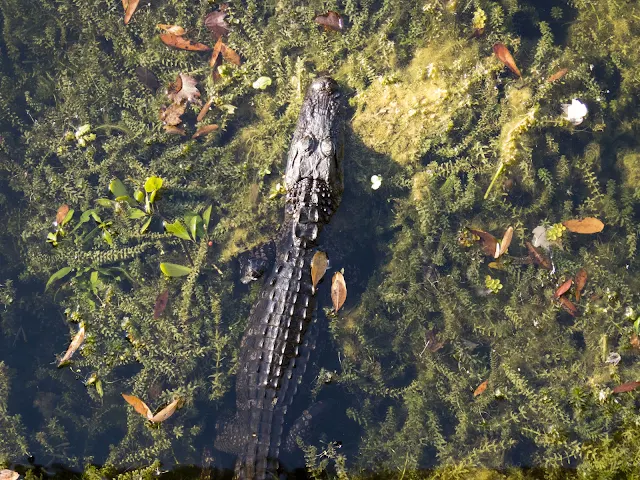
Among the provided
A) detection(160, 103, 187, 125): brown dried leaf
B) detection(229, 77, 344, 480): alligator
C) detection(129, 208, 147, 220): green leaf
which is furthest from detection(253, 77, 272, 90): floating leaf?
detection(129, 208, 147, 220): green leaf

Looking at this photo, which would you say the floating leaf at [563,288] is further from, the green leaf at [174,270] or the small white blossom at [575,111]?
the green leaf at [174,270]

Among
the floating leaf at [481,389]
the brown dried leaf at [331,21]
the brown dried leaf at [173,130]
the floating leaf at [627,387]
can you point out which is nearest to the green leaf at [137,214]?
the brown dried leaf at [173,130]

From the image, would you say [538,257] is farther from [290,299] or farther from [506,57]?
[290,299]

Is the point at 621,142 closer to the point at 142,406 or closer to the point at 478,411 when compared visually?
the point at 478,411

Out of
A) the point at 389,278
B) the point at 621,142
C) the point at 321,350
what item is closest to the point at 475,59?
the point at 621,142

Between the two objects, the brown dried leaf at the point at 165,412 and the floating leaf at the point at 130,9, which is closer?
the brown dried leaf at the point at 165,412

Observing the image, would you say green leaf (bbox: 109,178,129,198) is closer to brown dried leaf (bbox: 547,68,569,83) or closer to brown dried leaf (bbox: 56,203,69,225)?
brown dried leaf (bbox: 56,203,69,225)

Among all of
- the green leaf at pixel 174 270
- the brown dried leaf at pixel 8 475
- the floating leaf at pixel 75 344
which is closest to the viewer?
the brown dried leaf at pixel 8 475
